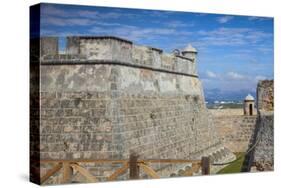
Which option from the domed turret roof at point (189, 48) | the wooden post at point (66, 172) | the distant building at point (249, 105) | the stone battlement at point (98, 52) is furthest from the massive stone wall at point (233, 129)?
the wooden post at point (66, 172)

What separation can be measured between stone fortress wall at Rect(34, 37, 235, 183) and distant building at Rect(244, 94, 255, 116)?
60.7 inches

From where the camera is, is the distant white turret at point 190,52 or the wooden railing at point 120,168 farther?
the distant white turret at point 190,52

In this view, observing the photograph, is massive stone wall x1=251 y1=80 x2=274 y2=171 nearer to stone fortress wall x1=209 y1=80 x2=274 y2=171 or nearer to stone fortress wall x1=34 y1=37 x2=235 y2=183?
stone fortress wall x1=209 y1=80 x2=274 y2=171

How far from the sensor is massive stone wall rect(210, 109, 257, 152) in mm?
12875

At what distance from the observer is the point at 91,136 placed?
35.0 ft

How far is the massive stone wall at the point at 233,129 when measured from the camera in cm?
1288

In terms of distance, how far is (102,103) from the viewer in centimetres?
1077

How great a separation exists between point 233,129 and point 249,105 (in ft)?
→ 1.94

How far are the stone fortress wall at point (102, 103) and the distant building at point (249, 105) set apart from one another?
60.7 inches

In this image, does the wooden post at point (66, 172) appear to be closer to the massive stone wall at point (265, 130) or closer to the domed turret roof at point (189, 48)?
the domed turret roof at point (189, 48)

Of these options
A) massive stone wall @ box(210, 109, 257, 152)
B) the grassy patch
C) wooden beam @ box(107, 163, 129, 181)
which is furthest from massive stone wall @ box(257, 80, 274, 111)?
wooden beam @ box(107, 163, 129, 181)

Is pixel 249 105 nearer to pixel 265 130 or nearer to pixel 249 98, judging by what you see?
pixel 249 98

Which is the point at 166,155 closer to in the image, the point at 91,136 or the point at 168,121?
the point at 168,121

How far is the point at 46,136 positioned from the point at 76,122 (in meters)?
0.53
